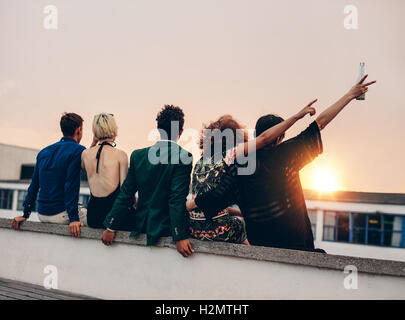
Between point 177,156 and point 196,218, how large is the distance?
675 millimetres

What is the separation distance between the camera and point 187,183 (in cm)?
423

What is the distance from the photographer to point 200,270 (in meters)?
4.05

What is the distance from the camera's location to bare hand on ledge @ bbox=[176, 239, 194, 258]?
402 centimetres

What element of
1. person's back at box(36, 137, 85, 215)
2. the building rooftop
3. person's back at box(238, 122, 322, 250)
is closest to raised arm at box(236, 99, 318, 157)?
person's back at box(238, 122, 322, 250)

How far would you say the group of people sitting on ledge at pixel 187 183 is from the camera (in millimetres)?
3691

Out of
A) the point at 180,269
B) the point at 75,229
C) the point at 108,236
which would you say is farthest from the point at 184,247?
the point at 75,229

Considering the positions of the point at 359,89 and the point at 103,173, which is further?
the point at 103,173

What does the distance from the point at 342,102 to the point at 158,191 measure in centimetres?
200

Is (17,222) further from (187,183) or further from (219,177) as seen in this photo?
(219,177)

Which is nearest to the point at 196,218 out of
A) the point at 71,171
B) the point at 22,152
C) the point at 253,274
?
the point at 253,274

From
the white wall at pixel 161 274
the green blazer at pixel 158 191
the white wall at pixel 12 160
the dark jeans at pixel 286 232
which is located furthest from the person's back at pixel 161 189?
the white wall at pixel 12 160
